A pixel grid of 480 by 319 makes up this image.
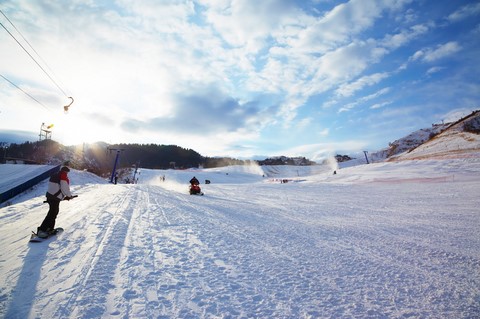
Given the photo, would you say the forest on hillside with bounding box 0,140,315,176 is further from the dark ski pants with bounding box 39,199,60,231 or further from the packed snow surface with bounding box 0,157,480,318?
the dark ski pants with bounding box 39,199,60,231

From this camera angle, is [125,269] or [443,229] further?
[443,229]

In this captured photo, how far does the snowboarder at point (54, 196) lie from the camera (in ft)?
21.2

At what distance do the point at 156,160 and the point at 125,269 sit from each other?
133310 millimetres

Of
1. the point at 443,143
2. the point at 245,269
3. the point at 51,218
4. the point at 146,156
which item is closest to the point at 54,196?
the point at 51,218

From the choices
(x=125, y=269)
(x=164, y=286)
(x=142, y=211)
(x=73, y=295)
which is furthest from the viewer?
(x=142, y=211)

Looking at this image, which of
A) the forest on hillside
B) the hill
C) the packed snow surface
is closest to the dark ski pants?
the packed snow surface

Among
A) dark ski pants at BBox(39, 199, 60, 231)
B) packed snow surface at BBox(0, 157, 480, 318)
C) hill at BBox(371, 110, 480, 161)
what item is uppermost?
hill at BBox(371, 110, 480, 161)

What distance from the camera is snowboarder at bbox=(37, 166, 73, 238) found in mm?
6449

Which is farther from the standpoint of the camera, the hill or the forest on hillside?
the forest on hillside

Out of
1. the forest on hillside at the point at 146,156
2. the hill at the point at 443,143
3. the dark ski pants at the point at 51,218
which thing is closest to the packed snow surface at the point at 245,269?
the dark ski pants at the point at 51,218

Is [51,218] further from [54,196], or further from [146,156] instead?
[146,156]

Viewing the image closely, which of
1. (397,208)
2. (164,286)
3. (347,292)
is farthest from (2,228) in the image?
(397,208)

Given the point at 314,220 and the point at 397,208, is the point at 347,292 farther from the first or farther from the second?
the point at 397,208

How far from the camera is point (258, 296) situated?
3.49 meters
